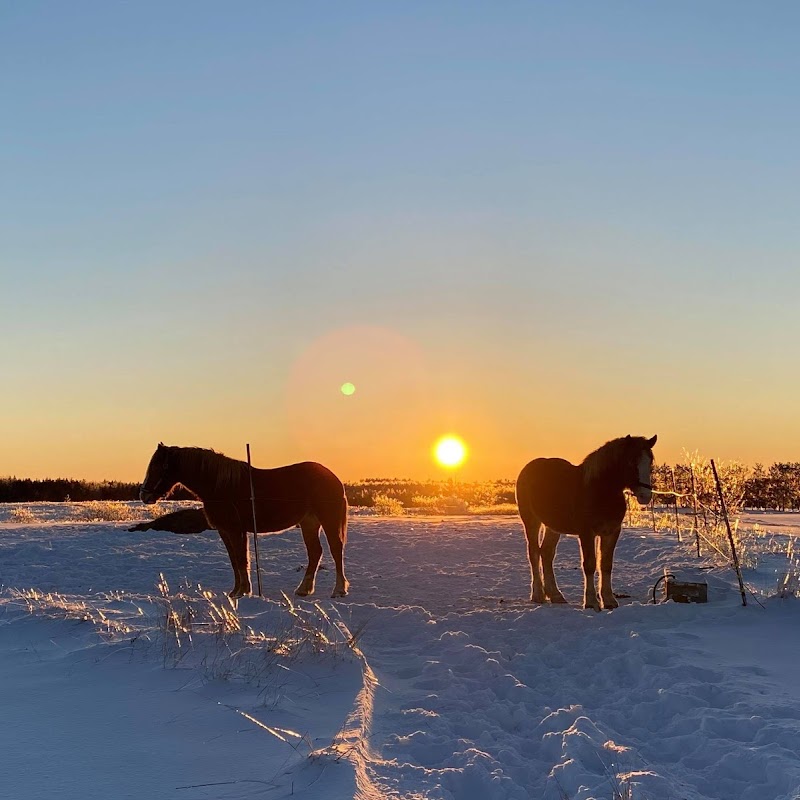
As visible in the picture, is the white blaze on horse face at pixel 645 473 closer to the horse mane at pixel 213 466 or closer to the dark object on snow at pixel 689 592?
the dark object on snow at pixel 689 592

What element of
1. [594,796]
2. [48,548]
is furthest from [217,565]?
[594,796]

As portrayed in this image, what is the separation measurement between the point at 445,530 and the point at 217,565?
247 inches

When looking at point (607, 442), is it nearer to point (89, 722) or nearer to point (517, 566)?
point (517, 566)

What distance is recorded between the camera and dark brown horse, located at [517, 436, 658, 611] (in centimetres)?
946

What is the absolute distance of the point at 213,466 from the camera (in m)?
11.0

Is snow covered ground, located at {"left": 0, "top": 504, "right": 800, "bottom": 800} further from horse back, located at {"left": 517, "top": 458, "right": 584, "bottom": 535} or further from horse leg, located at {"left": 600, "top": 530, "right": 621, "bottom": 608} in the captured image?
horse back, located at {"left": 517, "top": 458, "right": 584, "bottom": 535}

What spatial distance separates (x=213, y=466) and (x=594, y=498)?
18.9 feet

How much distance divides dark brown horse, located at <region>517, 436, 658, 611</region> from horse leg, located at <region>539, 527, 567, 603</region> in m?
0.02

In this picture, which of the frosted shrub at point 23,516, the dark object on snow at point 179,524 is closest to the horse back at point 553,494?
the dark object on snow at point 179,524

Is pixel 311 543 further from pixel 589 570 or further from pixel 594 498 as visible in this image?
pixel 594 498

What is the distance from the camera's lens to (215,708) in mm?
4555

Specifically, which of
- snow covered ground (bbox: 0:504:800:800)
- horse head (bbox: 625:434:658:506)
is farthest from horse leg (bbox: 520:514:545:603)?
horse head (bbox: 625:434:658:506)

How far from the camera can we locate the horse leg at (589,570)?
9.33 meters

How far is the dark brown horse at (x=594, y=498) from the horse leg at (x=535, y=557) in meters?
0.01
